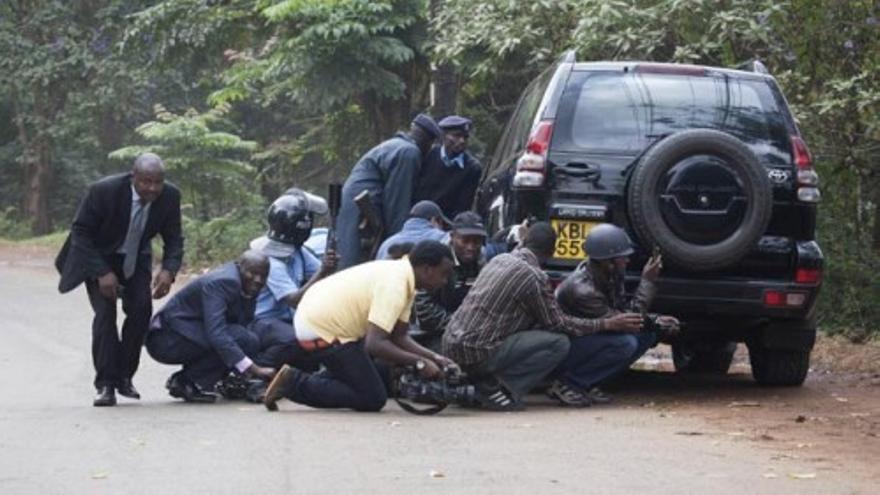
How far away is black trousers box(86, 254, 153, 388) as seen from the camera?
11.3 meters

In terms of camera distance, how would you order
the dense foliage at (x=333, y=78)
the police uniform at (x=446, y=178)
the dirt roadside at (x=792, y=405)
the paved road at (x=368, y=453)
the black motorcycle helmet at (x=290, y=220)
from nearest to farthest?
the paved road at (x=368, y=453), the dirt roadside at (x=792, y=405), the black motorcycle helmet at (x=290, y=220), the police uniform at (x=446, y=178), the dense foliage at (x=333, y=78)

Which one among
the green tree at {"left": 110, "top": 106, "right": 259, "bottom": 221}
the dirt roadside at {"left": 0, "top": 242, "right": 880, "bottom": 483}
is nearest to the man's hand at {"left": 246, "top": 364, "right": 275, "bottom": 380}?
the dirt roadside at {"left": 0, "top": 242, "right": 880, "bottom": 483}

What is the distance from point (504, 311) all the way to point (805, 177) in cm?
212

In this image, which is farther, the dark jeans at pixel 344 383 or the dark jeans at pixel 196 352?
the dark jeans at pixel 196 352

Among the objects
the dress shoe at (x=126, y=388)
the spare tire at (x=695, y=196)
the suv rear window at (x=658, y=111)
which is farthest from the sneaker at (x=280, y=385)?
the spare tire at (x=695, y=196)

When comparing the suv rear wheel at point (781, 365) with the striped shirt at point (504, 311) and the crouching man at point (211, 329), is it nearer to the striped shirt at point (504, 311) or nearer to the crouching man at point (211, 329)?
the striped shirt at point (504, 311)

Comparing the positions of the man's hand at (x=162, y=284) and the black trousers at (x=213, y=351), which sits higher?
the man's hand at (x=162, y=284)

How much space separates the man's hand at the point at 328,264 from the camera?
1206 cm

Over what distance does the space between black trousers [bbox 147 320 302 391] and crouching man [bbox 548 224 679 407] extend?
69.2 inches

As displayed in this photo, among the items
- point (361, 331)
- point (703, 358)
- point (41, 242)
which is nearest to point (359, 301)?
point (361, 331)

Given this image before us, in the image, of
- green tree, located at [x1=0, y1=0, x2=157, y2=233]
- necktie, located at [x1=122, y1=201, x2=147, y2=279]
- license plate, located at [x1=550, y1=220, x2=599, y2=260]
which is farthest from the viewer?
green tree, located at [x1=0, y1=0, x2=157, y2=233]

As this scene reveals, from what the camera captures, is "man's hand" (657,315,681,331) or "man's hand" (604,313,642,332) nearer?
"man's hand" (604,313,642,332)

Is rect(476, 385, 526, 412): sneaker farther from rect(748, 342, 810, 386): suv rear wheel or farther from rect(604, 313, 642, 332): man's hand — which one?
rect(748, 342, 810, 386): suv rear wheel

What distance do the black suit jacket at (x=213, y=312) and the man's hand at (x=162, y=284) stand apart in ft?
0.53
